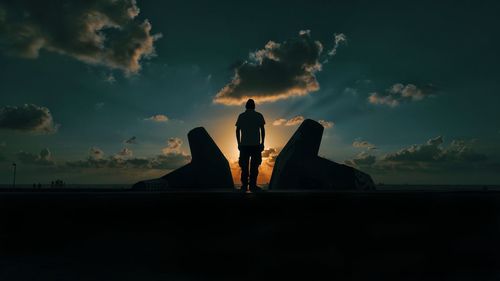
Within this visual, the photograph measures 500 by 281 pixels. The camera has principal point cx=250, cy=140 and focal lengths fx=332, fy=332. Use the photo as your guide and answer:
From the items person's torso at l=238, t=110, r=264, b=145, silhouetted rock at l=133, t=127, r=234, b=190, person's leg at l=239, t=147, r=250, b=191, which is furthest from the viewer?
silhouetted rock at l=133, t=127, r=234, b=190

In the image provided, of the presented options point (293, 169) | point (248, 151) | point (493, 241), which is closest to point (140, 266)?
point (493, 241)

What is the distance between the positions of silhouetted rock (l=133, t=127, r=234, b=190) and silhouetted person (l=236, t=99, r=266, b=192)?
4134cm

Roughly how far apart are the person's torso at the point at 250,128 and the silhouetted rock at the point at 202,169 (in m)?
41.5

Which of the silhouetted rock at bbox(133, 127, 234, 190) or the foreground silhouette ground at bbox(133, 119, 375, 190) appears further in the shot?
the silhouetted rock at bbox(133, 127, 234, 190)

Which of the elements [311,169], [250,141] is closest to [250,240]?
[250,141]

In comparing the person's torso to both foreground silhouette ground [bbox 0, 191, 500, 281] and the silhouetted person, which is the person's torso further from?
foreground silhouette ground [bbox 0, 191, 500, 281]

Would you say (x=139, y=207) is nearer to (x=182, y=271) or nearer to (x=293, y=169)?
(x=182, y=271)

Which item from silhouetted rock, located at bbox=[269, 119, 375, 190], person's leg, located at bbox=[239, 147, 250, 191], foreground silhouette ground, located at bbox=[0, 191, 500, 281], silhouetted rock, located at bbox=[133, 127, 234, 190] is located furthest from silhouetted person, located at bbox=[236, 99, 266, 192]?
silhouetted rock, located at bbox=[133, 127, 234, 190]

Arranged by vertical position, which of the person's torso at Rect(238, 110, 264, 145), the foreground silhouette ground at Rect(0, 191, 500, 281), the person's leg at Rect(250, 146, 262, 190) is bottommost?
the foreground silhouette ground at Rect(0, 191, 500, 281)

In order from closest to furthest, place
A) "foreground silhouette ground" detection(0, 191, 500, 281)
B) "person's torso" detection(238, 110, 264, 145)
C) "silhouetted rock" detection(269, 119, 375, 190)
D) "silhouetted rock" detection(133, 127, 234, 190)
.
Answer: "foreground silhouette ground" detection(0, 191, 500, 281) < "person's torso" detection(238, 110, 264, 145) < "silhouetted rock" detection(269, 119, 375, 190) < "silhouetted rock" detection(133, 127, 234, 190)

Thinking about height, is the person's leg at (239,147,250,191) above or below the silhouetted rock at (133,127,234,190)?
below

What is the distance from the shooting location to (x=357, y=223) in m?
3.12

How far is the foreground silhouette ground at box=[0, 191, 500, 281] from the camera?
2.18 metres

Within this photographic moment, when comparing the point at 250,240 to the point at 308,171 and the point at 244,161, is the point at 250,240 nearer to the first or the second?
the point at 244,161
